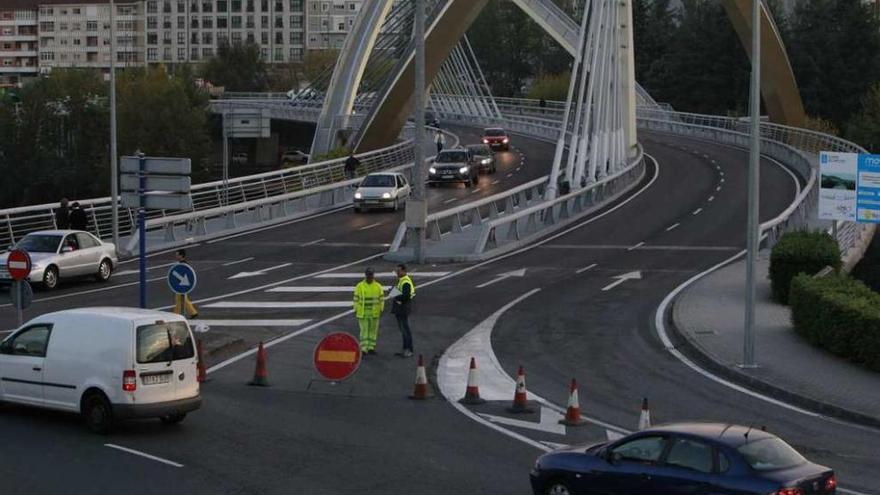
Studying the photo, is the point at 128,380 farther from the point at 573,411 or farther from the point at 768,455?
the point at 768,455

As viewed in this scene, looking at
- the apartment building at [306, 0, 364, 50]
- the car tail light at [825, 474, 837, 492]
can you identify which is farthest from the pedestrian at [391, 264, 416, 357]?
the apartment building at [306, 0, 364, 50]

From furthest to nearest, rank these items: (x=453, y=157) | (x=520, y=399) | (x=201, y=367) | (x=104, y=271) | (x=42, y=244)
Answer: (x=453, y=157)
(x=104, y=271)
(x=42, y=244)
(x=201, y=367)
(x=520, y=399)

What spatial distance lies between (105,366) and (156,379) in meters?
0.65

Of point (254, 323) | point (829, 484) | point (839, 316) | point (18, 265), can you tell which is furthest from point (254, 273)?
point (829, 484)

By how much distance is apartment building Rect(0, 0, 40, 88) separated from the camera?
184625 millimetres

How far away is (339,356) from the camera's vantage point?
63.5 feet

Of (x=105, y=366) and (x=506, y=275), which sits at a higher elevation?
(x=105, y=366)

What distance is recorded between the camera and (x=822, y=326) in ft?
78.7

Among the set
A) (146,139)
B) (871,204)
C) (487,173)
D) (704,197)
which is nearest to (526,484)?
(871,204)

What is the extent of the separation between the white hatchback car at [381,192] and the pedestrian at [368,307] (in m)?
28.1

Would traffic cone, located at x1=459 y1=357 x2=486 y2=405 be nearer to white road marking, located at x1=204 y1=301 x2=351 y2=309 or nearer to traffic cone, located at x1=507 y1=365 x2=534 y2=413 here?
traffic cone, located at x1=507 y1=365 x2=534 y2=413

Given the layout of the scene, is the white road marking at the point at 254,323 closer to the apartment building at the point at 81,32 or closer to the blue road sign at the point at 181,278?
the blue road sign at the point at 181,278

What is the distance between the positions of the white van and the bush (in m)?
16.1

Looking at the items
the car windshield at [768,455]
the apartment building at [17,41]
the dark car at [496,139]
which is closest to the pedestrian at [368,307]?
the car windshield at [768,455]
